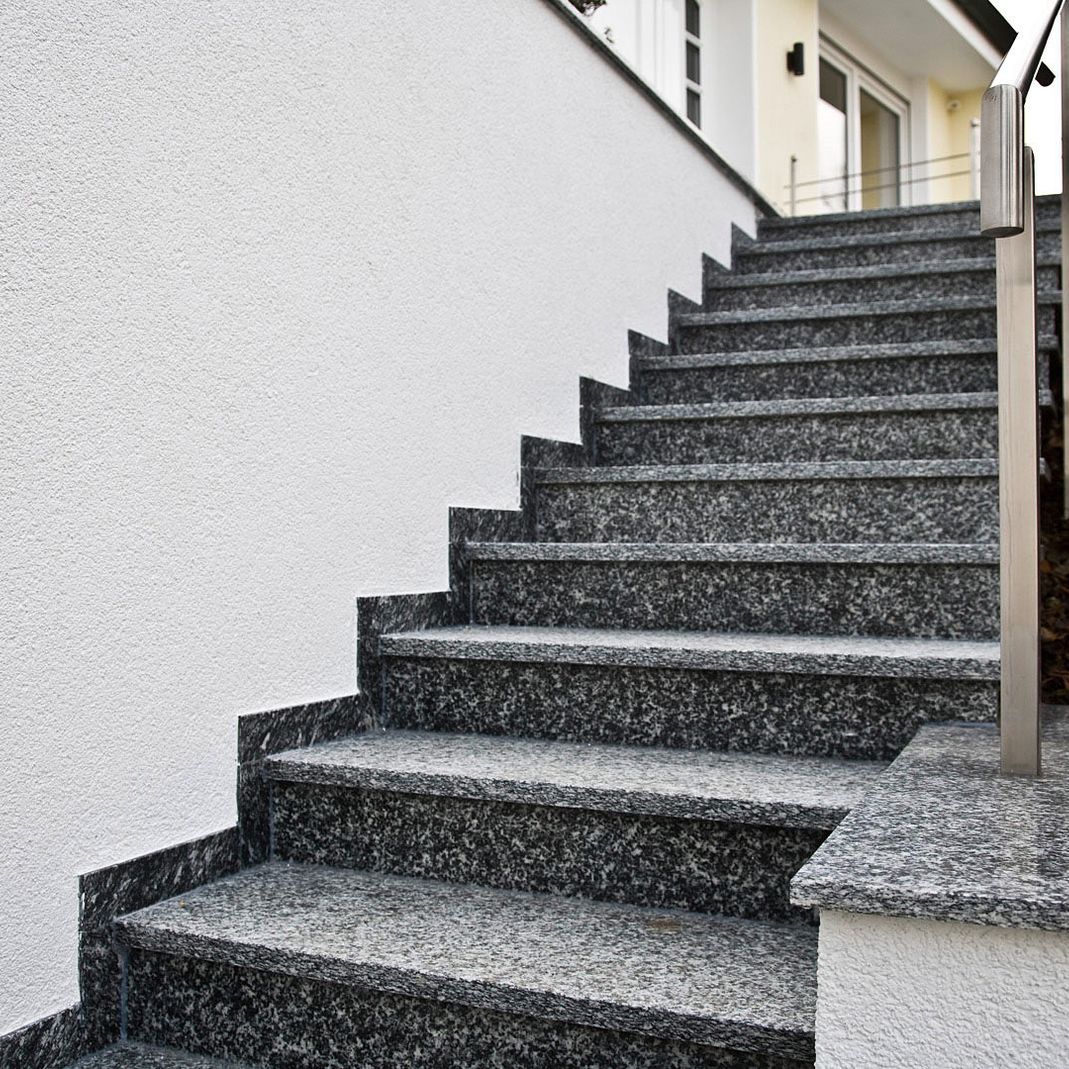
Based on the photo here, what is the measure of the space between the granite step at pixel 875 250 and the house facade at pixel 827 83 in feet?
2.43

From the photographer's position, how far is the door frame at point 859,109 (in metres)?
7.69

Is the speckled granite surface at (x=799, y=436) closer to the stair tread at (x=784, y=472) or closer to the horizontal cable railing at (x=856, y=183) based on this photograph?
the stair tread at (x=784, y=472)

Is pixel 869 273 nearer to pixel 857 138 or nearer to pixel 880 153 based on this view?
pixel 857 138

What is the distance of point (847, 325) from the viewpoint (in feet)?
10.7

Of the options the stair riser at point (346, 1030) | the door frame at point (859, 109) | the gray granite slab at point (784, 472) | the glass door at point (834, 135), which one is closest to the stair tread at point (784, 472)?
the gray granite slab at point (784, 472)

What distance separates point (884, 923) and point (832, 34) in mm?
7720

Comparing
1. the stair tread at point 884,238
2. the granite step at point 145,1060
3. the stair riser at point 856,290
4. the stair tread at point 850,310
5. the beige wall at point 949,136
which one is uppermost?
the beige wall at point 949,136

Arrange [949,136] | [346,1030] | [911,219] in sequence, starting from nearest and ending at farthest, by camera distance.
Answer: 1. [346,1030]
2. [911,219]
3. [949,136]

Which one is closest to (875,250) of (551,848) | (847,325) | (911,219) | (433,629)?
(911,219)

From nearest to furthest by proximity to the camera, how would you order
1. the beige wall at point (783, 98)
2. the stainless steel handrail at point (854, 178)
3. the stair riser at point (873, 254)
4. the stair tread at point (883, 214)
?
the stair riser at point (873, 254), the stair tread at point (883, 214), the beige wall at point (783, 98), the stainless steel handrail at point (854, 178)

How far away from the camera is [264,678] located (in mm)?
1834

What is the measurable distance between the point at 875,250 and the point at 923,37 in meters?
5.20

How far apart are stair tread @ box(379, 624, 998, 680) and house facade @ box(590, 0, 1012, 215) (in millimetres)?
2670

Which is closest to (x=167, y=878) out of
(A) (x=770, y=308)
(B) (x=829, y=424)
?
(B) (x=829, y=424)
